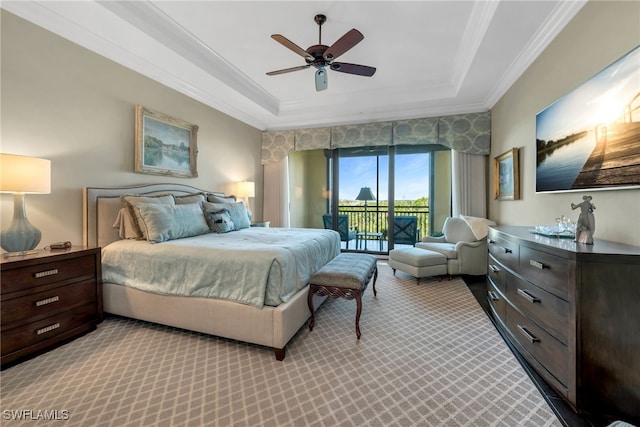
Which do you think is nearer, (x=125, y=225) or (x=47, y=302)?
(x=47, y=302)

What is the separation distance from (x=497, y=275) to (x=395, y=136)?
10.5ft

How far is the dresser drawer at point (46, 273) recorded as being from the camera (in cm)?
182

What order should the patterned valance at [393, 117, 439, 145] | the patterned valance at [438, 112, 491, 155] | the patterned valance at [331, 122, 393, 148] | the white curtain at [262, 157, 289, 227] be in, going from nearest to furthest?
the patterned valance at [438, 112, 491, 155] → the patterned valance at [393, 117, 439, 145] → the patterned valance at [331, 122, 393, 148] → the white curtain at [262, 157, 289, 227]

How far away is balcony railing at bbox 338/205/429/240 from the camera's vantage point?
17.2ft

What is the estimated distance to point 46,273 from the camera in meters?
2.02

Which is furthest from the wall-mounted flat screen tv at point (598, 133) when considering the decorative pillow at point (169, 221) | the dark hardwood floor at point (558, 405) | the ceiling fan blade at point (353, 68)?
the decorative pillow at point (169, 221)

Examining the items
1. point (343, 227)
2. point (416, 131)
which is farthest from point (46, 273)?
point (416, 131)

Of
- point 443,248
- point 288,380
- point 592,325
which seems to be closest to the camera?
point 592,325

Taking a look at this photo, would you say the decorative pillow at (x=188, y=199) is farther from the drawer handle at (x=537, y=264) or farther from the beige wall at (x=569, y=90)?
the beige wall at (x=569, y=90)

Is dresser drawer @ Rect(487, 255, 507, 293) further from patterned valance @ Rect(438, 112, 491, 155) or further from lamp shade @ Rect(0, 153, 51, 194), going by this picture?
lamp shade @ Rect(0, 153, 51, 194)

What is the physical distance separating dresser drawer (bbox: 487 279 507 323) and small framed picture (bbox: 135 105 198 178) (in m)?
4.10

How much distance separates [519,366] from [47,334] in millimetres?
3532

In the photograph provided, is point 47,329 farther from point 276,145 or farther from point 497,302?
point 276,145

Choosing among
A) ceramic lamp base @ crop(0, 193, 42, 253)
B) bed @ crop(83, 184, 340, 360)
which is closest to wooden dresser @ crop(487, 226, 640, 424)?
bed @ crop(83, 184, 340, 360)
